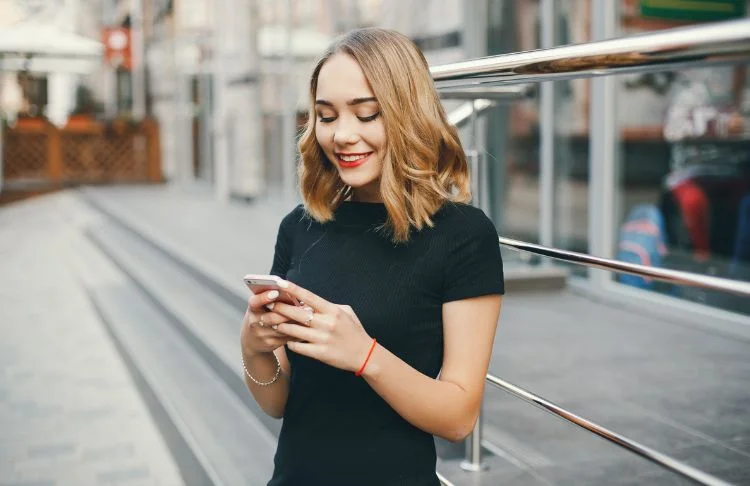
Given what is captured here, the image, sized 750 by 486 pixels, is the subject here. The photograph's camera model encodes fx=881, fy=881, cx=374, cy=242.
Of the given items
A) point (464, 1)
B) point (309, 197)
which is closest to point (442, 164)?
point (309, 197)

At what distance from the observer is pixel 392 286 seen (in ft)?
5.08

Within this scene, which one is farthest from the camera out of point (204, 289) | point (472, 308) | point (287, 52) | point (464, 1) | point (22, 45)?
point (22, 45)

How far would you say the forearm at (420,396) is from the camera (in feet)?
4.62

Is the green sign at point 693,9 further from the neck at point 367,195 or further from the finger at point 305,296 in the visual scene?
the finger at point 305,296

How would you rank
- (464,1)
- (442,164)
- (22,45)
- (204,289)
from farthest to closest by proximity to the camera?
(22,45) < (464,1) < (204,289) < (442,164)

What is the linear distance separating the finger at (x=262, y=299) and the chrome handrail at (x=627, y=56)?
66cm

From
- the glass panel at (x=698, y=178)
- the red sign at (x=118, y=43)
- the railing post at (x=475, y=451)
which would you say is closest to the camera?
the railing post at (x=475, y=451)

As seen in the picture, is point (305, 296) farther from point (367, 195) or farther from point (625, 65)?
point (625, 65)

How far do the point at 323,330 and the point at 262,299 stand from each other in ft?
0.37

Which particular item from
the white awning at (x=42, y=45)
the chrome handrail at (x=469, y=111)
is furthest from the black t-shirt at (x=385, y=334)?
the white awning at (x=42, y=45)

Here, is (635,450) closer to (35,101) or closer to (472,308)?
(472,308)

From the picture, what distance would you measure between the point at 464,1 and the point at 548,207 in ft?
5.75

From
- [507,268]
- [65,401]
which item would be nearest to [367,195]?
[65,401]

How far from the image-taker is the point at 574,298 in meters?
5.59
